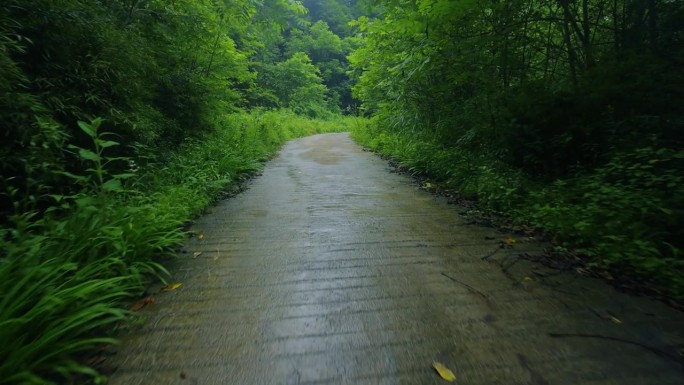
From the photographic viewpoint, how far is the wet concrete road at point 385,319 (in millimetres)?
2000

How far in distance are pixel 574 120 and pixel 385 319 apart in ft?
12.8

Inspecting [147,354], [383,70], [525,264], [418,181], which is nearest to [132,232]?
[147,354]

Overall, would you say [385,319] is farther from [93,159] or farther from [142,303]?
[93,159]

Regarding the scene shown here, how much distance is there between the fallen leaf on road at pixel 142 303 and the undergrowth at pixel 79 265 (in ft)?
0.20

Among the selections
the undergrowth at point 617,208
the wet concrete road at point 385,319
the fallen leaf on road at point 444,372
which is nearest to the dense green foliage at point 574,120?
the undergrowth at point 617,208

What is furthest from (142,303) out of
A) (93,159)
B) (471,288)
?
(471,288)

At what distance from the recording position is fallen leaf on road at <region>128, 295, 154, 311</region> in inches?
104

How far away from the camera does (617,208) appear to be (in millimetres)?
Result: 3473

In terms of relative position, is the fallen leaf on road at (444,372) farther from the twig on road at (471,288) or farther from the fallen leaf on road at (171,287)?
the fallen leaf on road at (171,287)

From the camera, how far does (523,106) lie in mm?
5066

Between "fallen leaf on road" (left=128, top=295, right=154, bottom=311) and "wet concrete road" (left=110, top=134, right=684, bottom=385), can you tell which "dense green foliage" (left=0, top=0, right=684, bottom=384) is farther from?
"wet concrete road" (left=110, top=134, right=684, bottom=385)

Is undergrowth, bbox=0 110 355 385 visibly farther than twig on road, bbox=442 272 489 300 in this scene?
No

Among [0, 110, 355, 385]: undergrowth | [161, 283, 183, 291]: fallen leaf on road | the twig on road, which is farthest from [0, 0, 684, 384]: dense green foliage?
the twig on road

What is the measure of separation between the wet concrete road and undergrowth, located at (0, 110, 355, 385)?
232 millimetres
